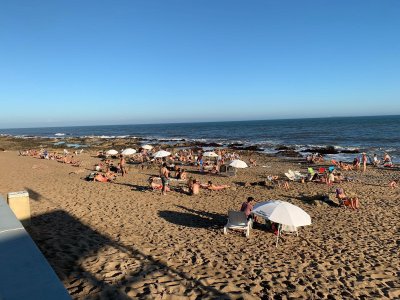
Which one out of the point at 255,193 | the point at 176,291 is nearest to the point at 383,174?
the point at 255,193

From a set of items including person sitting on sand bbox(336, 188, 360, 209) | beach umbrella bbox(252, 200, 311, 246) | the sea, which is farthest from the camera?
the sea

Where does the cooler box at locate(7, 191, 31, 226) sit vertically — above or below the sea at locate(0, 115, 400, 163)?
above

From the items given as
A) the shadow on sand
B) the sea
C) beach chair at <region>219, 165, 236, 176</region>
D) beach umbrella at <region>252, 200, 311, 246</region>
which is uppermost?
beach umbrella at <region>252, 200, 311, 246</region>

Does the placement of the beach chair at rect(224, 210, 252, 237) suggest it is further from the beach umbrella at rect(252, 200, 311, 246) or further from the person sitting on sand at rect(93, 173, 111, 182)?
the person sitting on sand at rect(93, 173, 111, 182)

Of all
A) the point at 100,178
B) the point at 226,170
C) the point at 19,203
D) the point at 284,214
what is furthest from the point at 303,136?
the point at 19,203

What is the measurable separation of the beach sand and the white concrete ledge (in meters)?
1.47

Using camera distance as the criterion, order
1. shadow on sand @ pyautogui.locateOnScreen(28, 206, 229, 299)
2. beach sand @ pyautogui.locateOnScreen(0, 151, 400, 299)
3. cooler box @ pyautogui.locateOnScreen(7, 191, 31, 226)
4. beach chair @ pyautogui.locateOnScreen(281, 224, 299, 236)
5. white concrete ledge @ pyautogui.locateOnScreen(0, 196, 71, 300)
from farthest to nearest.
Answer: beach chair @ pyautogui.locateOnScreen(281, 224, 299, 236) < cooler box @ pyautogui.locateOnScreen(7, 191, 31, 226) < beach sand @ pyautogui.locateOnScreen(0, 151, 400, 299) < shadow on sand @ pyautogui.locateOnScreen(28, 206, 229, 299) < white concrete ledge @ pyautogui.locateOnScreen(0, 196, 71, 300)

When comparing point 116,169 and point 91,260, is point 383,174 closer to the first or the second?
point 116,169

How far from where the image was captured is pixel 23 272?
3094 millimetres

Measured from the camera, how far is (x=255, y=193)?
1380cm

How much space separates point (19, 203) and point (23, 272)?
149 inches

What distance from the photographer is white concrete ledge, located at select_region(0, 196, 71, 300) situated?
2.71 meters

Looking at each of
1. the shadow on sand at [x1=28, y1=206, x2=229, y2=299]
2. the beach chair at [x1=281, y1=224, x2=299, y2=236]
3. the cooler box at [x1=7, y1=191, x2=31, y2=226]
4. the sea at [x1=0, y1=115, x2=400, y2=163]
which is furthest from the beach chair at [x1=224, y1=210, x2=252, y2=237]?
the sea at [x1=0, y1=115, x2=400, y2=163]

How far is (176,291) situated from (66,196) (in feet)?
25.9
